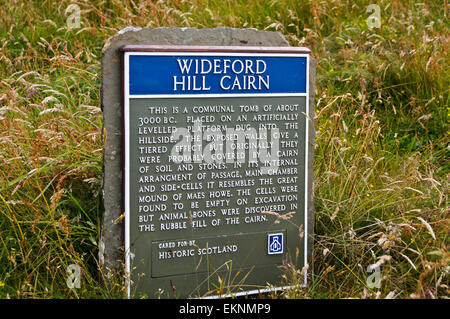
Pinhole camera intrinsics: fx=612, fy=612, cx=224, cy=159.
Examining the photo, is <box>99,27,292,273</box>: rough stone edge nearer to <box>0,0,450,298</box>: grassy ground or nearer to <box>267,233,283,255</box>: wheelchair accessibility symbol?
<box>0,0,450,298</box>: grassy ground

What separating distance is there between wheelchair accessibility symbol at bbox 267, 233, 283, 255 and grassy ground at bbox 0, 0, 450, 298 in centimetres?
19

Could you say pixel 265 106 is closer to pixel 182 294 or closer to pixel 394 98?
pixel 182 294

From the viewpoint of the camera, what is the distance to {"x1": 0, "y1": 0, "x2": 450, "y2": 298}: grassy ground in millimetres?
3668

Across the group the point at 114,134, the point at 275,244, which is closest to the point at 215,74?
the point at 114,134

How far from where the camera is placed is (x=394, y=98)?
5996 mm

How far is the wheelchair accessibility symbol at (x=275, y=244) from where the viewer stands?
3.95m

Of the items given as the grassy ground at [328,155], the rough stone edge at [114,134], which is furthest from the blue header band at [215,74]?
the grassy ground at [328,155]

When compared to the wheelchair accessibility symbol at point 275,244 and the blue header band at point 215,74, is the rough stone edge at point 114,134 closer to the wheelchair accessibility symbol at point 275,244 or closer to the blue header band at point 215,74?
the blue header band at point 215,74

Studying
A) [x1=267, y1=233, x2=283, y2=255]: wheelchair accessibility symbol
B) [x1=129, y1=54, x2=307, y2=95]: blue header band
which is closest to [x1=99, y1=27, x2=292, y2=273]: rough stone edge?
[x1=129, y1=54, x2=307, y2=95]: blue header band

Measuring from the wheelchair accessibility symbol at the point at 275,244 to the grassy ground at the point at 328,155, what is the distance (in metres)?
0.19

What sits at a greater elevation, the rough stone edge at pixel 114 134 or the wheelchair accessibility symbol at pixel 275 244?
the rough stone edge at pixel 114 134

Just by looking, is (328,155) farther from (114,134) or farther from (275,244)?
(114,134)

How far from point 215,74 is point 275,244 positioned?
45.6 inches

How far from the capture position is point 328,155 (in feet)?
14.8
